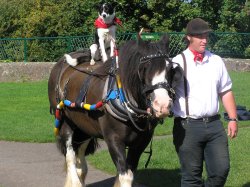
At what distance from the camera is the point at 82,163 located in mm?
7566

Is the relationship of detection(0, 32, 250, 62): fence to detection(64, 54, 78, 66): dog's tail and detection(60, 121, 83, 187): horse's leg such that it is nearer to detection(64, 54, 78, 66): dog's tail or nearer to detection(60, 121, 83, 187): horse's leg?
detection(64, 54, 78, 66): dog's tail

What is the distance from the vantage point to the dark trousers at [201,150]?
529 cm

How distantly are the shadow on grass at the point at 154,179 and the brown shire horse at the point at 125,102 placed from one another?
352 millimetres

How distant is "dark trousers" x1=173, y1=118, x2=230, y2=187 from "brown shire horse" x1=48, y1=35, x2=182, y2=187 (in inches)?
15.4

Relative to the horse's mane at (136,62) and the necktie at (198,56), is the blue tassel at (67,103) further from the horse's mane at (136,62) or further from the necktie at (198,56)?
the necktie at (198,56)

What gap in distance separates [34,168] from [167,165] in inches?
76.1

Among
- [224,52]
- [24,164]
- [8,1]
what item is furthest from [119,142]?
[8,1]

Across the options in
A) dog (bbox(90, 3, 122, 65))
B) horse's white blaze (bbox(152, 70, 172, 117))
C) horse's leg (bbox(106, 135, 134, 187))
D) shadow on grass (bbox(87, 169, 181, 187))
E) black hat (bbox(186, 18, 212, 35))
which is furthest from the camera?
dog (bbox(90, 3, 122, 65))

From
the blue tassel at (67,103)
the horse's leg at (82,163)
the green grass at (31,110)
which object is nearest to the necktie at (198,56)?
the blue tassel at (67,103)

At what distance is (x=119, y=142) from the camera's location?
5.77 metres

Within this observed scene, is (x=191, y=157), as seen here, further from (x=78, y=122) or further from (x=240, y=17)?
(x=240, y=17)

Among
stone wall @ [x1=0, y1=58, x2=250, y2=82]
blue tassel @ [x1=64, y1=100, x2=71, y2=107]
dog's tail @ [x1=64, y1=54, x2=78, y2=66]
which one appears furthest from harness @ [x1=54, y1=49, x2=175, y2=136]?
stone wall @ [x1=0, y1=58, x2=250, y2=82]

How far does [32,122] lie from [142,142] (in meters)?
6.59

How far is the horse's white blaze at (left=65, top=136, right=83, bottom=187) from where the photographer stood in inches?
281
